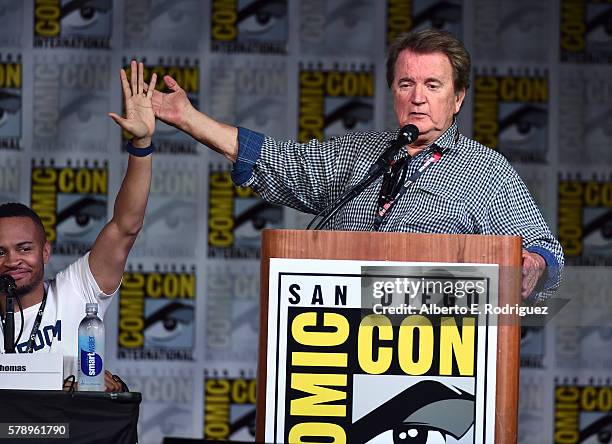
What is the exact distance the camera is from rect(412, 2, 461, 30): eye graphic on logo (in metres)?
4.27

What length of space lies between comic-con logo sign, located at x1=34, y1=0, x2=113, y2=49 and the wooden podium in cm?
244

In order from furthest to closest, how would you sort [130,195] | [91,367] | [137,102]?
[130,195], [137,102], [91,367]

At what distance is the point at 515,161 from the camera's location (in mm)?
4270

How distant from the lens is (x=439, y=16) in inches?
169

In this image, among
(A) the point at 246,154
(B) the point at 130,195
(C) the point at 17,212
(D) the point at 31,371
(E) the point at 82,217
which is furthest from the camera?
(E) the point at 82,217

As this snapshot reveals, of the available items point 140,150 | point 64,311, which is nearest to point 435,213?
point 140,150

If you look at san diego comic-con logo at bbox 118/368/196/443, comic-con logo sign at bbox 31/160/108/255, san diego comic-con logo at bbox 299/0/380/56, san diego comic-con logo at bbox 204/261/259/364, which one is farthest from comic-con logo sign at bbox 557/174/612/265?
comic-con logo sign at bbox 31/160/108/255

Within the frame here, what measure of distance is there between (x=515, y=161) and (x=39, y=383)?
8.42 ft

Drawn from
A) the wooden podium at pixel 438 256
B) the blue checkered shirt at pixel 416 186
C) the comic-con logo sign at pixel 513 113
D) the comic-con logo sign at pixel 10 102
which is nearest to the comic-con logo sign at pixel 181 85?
the comic-con logo sign at pixel 10 102

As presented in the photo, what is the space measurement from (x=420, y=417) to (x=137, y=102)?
45.3 inches

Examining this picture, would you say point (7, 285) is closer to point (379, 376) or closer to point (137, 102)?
point (137, 102)

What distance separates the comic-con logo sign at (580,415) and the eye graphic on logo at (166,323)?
1.48 meters

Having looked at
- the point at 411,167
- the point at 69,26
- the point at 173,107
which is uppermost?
the point at 69,26

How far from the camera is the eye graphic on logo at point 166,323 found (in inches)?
166
